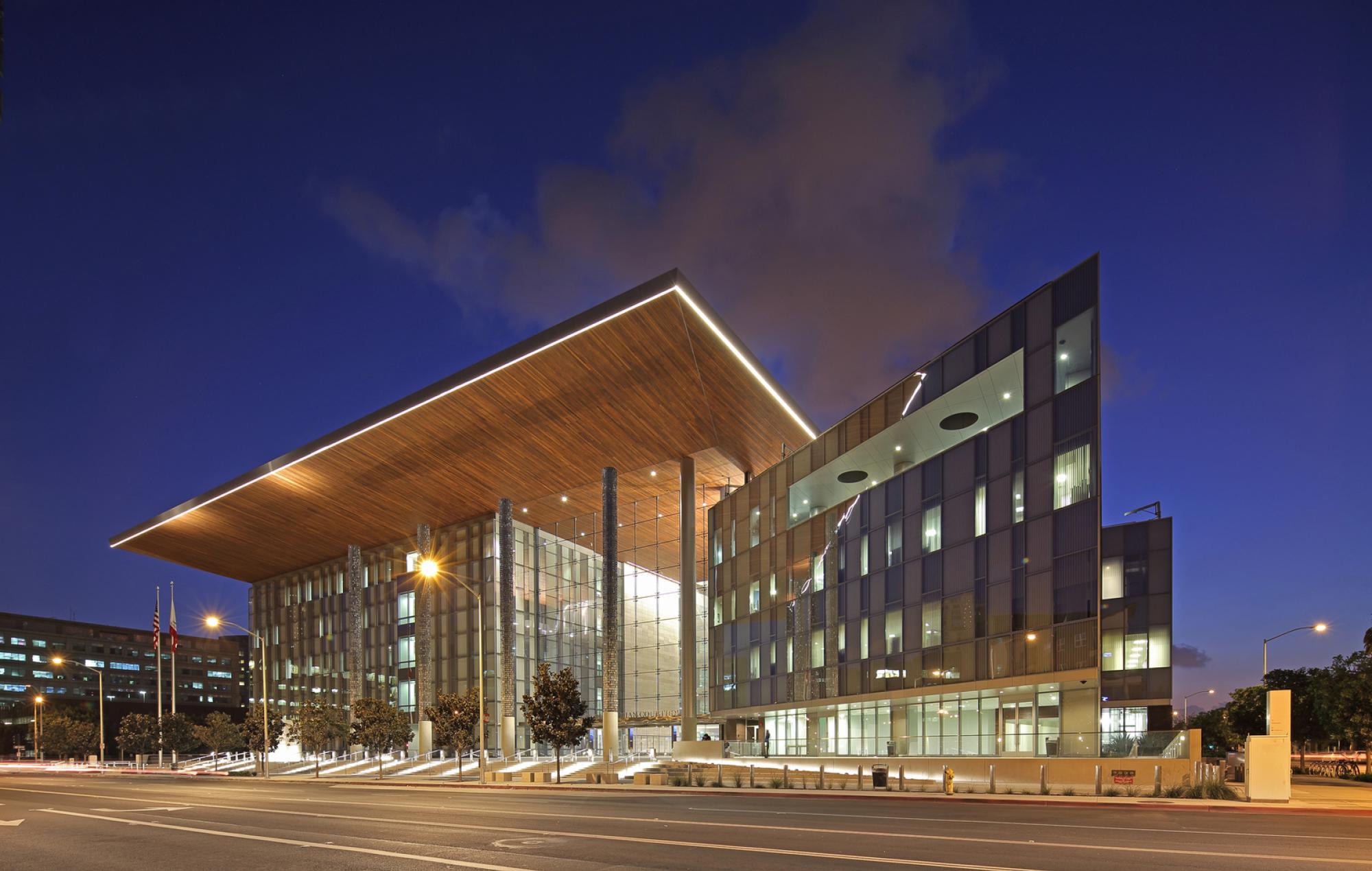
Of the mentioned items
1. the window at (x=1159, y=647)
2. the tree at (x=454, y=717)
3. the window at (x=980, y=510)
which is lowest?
the tree at (x=454, y=717)

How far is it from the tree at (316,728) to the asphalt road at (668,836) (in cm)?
3796

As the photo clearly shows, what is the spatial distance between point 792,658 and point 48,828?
3206cm

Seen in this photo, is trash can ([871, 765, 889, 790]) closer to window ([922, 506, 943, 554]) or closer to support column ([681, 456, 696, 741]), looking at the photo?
window ([922, 506, 943, 554])

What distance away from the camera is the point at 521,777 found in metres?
47.0

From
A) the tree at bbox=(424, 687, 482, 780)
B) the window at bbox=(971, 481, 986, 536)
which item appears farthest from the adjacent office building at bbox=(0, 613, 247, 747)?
the window at bbox=(971, 481, 986, 536)

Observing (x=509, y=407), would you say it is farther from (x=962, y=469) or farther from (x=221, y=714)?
(x=221, y=714)

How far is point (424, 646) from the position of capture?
70312 mm

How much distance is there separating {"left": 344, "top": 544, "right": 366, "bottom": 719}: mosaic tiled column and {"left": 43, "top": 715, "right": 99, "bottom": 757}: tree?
112ft

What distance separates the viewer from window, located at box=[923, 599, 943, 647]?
35875mm

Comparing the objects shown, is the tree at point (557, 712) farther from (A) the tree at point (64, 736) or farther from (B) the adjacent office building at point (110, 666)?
(B) the adjacent office building at point (110, 666)

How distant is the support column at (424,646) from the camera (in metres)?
69.1

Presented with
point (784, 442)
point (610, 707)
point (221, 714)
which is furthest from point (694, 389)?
point (221, 714)

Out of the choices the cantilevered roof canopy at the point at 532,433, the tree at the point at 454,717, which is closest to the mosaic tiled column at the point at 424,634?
the cantilevered roof canopy at the point at 532,433

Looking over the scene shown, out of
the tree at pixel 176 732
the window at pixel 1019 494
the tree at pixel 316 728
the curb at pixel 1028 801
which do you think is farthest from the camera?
the tree at pixel 176 732
